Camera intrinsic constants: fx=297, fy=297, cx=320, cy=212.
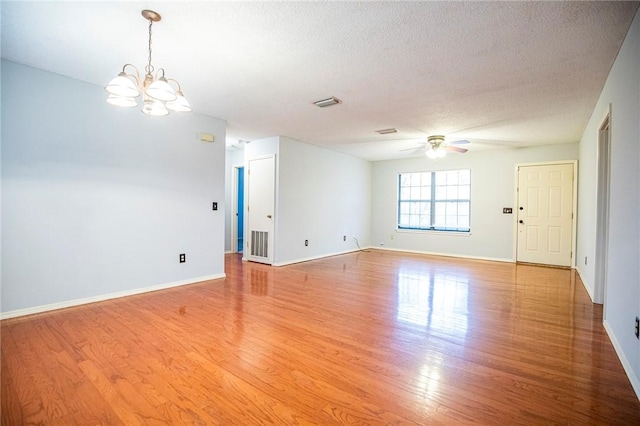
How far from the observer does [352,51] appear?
257 centimetres

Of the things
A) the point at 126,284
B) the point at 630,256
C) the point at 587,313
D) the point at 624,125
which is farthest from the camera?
the point at 126,284

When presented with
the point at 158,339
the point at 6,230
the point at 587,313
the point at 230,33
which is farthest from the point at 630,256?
the point at 6,230

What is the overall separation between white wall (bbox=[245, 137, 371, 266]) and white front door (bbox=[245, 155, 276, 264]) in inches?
5.7

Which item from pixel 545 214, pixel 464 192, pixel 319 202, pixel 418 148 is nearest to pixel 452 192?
pixel 464 192

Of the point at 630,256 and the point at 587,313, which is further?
the point at 587,313

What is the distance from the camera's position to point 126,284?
3.64 meters

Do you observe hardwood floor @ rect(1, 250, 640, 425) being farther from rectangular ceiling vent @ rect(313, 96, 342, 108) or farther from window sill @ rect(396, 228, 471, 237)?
window sill @ rect(396, 228, 471, 237)

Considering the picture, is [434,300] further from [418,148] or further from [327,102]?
[418,148]

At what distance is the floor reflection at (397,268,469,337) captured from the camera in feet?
9.57

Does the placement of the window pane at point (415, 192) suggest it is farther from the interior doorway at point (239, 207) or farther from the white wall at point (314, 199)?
the interior doorway at point (239, 207)

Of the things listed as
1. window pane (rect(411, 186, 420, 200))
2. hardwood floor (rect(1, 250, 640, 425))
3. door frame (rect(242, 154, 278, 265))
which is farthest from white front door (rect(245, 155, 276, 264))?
window pane (rect(411, 186, 420, 200))

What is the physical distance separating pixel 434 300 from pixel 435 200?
14.1 feet

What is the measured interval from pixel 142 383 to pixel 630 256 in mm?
3319

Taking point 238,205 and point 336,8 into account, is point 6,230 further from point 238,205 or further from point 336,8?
point 238,205
